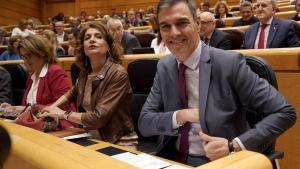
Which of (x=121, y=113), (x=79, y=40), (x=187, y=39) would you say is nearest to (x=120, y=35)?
(x=79, y=40)

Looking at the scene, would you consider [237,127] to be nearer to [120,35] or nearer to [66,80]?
[66,80]

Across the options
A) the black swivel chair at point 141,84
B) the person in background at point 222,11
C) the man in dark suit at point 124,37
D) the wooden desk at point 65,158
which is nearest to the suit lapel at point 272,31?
the man in dark suit at point 124,37

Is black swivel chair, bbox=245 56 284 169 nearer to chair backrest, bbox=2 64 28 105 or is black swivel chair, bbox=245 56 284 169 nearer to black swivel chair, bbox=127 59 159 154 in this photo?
black swivel chair, bbox=127 59 159 154

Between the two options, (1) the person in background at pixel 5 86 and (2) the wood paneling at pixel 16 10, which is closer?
(1) the person in background at pixel 5 86

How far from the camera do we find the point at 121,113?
4.58ft

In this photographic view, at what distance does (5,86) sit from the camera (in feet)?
6.66

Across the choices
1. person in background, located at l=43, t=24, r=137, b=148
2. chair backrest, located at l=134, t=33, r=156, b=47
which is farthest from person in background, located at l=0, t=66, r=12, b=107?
chair backrest, located at l=134, t=33, r=156, b=47

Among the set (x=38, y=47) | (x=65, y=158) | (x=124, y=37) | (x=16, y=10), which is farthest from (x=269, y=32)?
(x=16, y=10)

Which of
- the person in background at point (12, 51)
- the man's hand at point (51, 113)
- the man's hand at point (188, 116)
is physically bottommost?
the person in background at point (12, 51)

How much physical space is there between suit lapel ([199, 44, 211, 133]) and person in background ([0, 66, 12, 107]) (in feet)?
4.61

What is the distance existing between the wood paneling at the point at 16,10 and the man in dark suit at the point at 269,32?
7.82 m

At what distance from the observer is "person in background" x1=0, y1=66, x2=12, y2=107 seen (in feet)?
6.61

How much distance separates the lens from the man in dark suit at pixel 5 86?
201 centimetres

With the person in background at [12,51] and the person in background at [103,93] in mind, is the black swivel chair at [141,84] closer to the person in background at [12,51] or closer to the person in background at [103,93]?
the person in background at [103,93]
